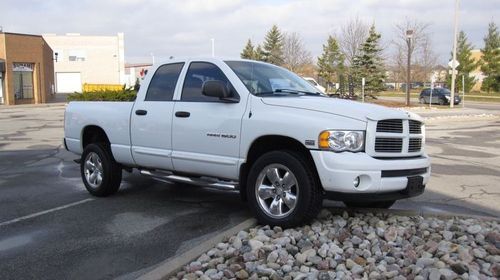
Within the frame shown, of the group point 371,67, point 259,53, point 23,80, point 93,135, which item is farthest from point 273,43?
point 93,135

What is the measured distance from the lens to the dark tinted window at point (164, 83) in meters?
6.79

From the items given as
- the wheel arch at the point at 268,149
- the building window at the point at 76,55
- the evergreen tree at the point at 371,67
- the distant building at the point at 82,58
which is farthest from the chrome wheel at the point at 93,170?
→ the building window at the point at 76,55

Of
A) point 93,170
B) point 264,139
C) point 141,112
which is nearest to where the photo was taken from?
point 264,139

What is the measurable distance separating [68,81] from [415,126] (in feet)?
278

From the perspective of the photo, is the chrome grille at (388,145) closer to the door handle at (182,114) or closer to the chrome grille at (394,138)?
the chrome grille at (394,138)

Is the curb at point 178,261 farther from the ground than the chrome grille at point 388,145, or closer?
closer

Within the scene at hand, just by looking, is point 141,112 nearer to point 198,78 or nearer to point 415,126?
point 198,78

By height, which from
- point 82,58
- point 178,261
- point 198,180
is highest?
point 82,58

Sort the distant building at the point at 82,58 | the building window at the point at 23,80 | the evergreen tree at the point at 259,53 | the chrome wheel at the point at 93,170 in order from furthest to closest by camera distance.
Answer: the distant building at the point at 82,58
the evergreen tree at the point at 259,53
the building window at the point at 23,80
the chrome wheel at the point at 93,170

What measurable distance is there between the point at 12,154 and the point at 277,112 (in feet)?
31.4

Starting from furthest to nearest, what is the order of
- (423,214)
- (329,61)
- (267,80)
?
1. (329,61)
2. (267,80)
3. (423,214)

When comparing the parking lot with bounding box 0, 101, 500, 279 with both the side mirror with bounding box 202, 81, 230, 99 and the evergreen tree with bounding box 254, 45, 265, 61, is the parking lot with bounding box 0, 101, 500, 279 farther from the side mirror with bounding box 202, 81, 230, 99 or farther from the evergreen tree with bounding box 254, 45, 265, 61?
the evergreen tree with bounding box 254, 45, 265, 61

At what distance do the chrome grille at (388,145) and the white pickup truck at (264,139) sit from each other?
0.01m

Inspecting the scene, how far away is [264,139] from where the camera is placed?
5.69 metres
